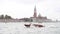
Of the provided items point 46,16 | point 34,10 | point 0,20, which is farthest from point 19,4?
point 0,20

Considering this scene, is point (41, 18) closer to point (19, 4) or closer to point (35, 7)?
point (35, 7)

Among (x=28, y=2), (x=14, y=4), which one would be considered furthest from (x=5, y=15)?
(x=28, y=2)

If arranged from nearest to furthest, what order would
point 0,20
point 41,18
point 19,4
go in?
point 19,4, point 41,18, point 0,20

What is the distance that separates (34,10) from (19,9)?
0.38m

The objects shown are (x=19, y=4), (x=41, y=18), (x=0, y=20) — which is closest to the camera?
(x=19, y=4)

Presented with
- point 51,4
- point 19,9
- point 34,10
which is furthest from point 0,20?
point 51,4

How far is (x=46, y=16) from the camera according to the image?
4.19 metres

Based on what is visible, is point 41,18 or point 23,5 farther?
point 41,18

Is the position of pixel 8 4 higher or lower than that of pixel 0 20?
higher

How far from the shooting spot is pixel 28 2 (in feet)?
13.6

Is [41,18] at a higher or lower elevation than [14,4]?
lower

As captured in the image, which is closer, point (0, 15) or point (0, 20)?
point (0, 15)

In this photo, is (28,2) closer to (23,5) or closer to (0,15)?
(23,5)

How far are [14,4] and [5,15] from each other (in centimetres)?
41
